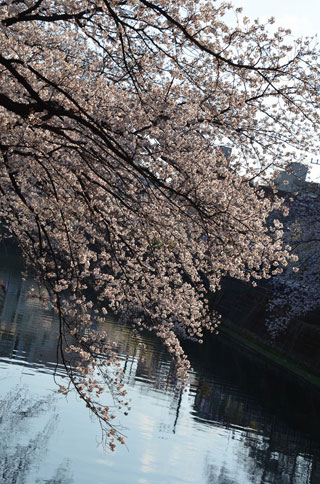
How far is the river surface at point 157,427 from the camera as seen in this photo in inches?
439

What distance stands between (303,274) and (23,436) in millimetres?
20929

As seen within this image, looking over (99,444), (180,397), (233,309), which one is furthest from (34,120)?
(233,309)

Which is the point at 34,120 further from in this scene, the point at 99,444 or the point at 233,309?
the point at 233,309

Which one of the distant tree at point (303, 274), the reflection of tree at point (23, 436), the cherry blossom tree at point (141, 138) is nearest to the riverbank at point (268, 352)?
the distant tree at point (303, 274)

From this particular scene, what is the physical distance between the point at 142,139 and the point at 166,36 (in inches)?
44.8

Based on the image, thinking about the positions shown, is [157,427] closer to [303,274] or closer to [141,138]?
[141,138]

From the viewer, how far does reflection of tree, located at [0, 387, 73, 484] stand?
10031mm

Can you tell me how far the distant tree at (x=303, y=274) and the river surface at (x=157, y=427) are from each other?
596 cm

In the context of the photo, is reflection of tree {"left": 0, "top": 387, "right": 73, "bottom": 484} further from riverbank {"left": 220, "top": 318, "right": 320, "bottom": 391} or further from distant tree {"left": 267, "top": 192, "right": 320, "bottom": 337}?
distant tree {"left": 267, "top": 192, "right": 320, "bottom": 337}

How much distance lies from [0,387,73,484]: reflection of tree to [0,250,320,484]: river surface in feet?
0.05

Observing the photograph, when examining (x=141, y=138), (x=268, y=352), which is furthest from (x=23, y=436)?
(x=268, y=352)

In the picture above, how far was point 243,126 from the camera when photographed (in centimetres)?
906

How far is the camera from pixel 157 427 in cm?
1452

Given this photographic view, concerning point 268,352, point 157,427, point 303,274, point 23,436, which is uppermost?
point 303,274
